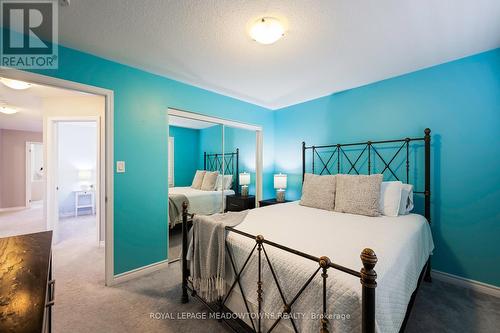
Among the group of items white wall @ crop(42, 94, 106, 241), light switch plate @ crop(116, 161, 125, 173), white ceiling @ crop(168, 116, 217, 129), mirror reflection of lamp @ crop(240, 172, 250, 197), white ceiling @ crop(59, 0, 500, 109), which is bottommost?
mirror reflection of lamp @ crop(240, 172, 250, 197)

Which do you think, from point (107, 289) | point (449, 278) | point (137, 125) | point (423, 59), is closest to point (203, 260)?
point (107, 289)

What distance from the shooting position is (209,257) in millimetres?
1624

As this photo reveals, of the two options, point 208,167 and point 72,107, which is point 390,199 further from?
point 72,107

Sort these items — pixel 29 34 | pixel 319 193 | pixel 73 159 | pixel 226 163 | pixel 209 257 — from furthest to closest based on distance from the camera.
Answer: pixel 73 159 → pixel 226 163 → pixel 319 193 → pixel 29 34 → pixel 209 257

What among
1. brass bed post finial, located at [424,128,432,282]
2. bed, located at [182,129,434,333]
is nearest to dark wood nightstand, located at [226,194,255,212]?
bed, located at [182,129,434,333]

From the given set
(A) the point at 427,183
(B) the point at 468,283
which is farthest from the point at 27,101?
(B) the point at 468,283

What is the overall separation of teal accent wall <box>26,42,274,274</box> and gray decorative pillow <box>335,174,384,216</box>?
7.24 ft

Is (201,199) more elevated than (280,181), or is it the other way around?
(280,181)

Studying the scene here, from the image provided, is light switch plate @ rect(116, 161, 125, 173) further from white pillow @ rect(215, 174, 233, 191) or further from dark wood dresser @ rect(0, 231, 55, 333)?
white pillow @ rect(215, 174, 233, 191)

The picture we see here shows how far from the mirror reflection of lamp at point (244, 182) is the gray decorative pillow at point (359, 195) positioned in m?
1.68

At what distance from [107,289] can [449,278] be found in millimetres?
3720

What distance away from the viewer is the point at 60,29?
5.88 ft

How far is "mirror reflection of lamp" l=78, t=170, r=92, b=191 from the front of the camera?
5.62 meters

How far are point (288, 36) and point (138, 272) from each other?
2.99 metres
